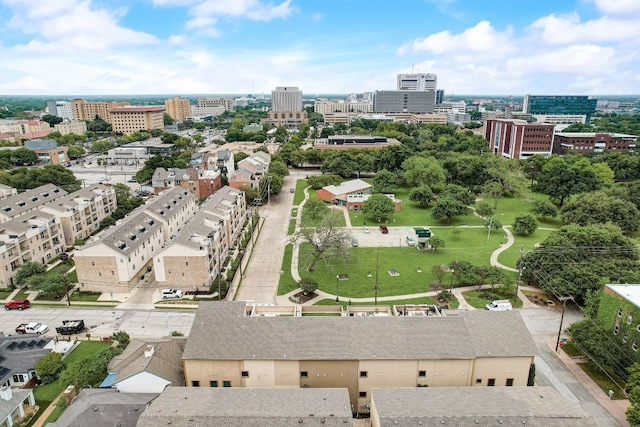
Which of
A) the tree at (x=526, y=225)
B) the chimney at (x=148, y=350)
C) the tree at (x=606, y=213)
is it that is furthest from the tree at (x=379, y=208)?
the chimney at (x=148, y=350)

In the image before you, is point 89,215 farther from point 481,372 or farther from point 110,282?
point 481,372

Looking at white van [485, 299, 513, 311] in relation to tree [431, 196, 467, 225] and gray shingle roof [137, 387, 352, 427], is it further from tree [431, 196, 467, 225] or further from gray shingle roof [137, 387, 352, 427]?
tree [431, 196, 467, 225]

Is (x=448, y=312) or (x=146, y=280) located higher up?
(x=448, y=312)

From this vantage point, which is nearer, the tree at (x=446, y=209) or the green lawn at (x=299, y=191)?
the tree at (x=446, y=209)

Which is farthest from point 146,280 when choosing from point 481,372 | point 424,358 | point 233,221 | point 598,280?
point 598,280

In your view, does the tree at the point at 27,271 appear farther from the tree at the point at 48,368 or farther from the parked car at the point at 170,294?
the tree at the point at 48,368

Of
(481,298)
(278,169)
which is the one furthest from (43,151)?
(481,298)

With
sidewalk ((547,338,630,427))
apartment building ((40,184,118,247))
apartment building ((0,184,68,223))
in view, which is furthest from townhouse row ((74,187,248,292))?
sidewalk ((547,338,630,427))
